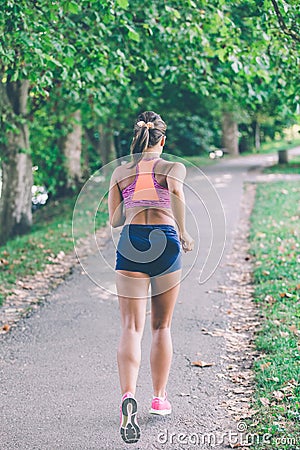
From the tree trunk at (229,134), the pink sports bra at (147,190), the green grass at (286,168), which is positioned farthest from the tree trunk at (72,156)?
the tree trunk at (229,134)

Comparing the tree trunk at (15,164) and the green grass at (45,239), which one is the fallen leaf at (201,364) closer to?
the green grass at (45,239)

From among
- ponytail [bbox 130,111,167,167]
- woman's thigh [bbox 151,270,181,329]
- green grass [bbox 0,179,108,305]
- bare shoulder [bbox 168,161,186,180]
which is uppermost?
ponytail [bbox 130,111,167,167]

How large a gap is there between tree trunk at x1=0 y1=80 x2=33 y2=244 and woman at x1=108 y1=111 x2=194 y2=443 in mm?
8685

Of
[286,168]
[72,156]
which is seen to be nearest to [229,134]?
[286,168]

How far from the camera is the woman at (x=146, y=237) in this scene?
448cm

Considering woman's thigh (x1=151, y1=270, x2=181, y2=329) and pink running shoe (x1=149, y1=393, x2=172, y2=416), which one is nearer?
woman's thigh (x1=151, y1=270, x2=181, y2=329)

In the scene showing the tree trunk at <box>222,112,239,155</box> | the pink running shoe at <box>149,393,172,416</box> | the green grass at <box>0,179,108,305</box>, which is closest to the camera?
the pink running shoe at <box>149,393,172,416</box>

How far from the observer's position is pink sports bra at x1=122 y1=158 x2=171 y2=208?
14.8ft

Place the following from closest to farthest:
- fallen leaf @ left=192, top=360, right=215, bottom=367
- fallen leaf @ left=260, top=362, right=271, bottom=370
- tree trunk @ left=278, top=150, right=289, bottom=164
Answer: fallen leaf @ left=260, top=362, right=271, bottom=370 → fallen leaf @ left=192, top=360, right=215, bottom=367 → tree trunk @ left=278, top=150, right=289, bottom=164

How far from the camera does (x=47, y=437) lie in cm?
452

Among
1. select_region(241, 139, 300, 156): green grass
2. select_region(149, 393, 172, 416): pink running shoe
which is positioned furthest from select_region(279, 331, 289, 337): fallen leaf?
select_region(241, 139, 300, 156): green grass

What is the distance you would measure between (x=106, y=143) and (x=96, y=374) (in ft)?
59.7

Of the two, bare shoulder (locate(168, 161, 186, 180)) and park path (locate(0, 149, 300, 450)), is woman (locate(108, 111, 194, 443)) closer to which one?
bare shoulder (locate(168, 161, 186, 180))

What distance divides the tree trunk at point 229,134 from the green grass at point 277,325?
19.5 metres
